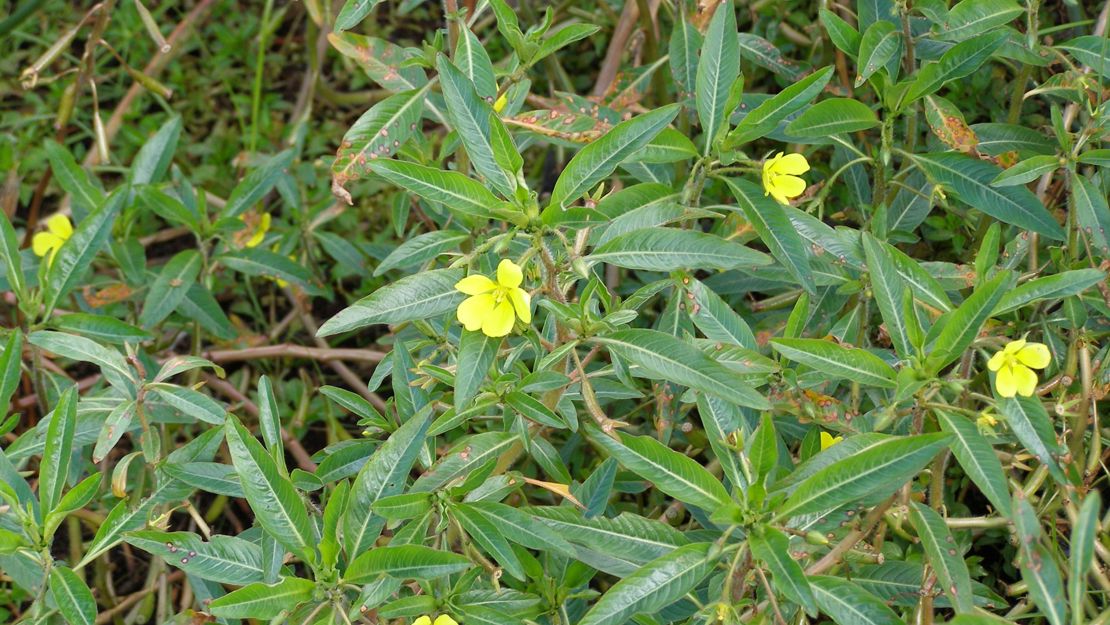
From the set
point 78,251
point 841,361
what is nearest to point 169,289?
point 78,251

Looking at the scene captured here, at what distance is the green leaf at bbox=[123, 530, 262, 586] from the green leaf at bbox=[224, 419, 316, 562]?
0.39ft

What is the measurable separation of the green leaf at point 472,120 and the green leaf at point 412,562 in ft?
1.71

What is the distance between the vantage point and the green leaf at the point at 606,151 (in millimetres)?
1522

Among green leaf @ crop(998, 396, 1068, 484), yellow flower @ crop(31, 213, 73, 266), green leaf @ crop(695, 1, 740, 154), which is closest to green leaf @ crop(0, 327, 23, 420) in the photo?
yellow flower @ crop(31, 213, 73, 266)

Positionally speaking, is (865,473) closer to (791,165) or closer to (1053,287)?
(1053,287)

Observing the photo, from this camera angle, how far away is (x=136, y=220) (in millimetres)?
3113

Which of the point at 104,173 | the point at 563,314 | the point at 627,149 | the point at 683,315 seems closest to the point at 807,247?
the point at 683,315

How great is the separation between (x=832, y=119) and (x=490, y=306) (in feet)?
2.53

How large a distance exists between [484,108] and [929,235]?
49.9 inches

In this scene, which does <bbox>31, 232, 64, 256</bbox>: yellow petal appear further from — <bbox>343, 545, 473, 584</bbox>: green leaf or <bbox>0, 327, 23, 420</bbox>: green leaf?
<bbox>343, 545, 473, 584</bbox>: green leaf

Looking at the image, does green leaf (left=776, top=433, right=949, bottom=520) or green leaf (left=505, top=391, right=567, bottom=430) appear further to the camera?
green leaf (left=505, top=391, right=567, bottom=430)

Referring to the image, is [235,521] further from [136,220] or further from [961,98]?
[961,98]

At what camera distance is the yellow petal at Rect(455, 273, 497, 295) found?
139 cm

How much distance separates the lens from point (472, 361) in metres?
1.45
